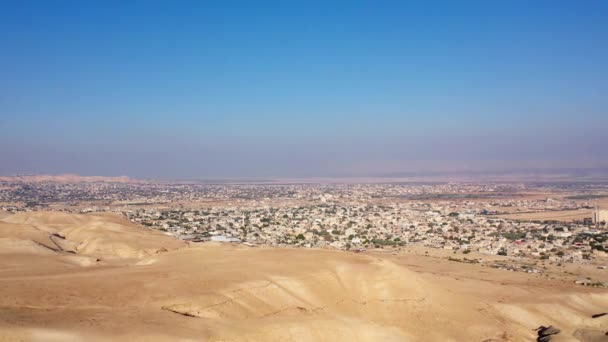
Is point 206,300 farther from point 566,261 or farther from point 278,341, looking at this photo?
point 566,261

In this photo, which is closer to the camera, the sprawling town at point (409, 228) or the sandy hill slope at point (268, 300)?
the sandy hill slope at point (268, 300)

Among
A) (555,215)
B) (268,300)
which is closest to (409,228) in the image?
(555,215)

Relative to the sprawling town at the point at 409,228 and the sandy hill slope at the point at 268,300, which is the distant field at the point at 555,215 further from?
the sandy hill slope at the point at 268,300

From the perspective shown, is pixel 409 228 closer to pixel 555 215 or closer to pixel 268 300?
pixel 555 215

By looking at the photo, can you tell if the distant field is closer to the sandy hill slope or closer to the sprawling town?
the sprawling town

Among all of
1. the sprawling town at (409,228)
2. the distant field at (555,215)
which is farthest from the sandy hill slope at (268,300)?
the distant field at (555,215)

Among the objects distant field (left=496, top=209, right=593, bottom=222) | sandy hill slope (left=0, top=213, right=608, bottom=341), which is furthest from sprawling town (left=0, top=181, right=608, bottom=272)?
sandy hill slope (left=0, top=213, right=608, bottom=341)

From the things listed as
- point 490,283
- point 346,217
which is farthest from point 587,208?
point 490,283
